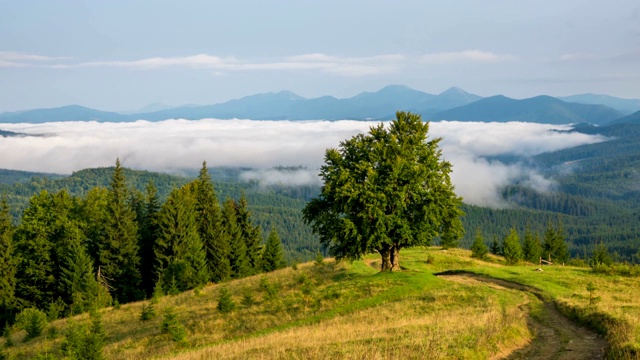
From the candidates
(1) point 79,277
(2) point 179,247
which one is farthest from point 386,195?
(1) point 79,277

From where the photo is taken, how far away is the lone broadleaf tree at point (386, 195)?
36156 millimetres

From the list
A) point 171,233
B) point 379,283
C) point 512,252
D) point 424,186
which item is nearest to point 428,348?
point 379,283

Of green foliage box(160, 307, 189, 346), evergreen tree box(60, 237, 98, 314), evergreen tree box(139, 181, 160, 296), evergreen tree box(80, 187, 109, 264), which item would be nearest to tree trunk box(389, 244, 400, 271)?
green foliage box(160, 307, 189, 346)

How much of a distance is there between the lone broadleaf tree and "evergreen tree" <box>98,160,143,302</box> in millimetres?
32560

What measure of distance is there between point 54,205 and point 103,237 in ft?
25.2

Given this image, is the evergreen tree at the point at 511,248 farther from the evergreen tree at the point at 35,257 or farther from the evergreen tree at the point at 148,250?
the evergreen tree at the point at 35,257

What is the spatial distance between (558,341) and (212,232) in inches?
2105

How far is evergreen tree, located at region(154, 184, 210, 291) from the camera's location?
57656mm

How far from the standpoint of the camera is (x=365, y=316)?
27297 mm

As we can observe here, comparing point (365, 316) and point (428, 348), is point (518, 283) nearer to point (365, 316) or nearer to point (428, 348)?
point (365, 316)

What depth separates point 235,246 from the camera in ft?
235

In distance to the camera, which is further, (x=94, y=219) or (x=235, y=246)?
(x=235, y=246)

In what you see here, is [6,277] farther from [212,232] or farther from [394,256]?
[394,256]

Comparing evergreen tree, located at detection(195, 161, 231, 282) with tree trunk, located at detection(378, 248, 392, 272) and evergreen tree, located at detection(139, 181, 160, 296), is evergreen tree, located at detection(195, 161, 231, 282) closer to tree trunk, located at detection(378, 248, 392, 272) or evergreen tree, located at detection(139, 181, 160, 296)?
evergreen tree, located at detection(139, 181, 160, 296)
